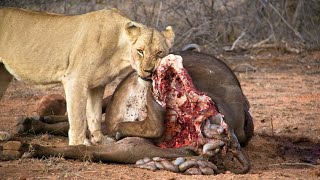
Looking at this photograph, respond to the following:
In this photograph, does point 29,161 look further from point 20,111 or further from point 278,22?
point 278,22

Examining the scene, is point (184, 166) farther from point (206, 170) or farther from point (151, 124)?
point (151, 124)

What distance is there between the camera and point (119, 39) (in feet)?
19.6

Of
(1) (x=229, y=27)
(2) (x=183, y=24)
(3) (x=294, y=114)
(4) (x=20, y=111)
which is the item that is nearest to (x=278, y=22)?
(1) (x=229, y=27)

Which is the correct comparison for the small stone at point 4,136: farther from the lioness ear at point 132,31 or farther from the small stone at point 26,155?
the lioness ear at point 132,31

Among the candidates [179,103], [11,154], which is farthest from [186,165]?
[11,154]

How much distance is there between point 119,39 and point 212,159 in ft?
4.11

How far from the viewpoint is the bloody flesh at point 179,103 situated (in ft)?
18.4

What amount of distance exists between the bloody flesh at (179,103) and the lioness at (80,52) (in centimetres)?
12

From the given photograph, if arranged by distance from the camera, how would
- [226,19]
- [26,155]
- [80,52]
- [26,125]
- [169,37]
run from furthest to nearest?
1. [226,19]
2. [26,125]
3. [80,52]
4. [169,37]
5. [26,155]

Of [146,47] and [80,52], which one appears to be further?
[80,52]

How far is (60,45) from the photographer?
6.22 meters

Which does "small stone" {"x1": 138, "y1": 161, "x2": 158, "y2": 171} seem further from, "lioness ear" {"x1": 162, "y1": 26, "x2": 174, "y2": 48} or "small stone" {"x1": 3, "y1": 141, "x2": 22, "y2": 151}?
"lioness ear" {"x1": 162, "y1": 26, "x2": 174, "y2": 48}

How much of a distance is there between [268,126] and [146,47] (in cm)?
253

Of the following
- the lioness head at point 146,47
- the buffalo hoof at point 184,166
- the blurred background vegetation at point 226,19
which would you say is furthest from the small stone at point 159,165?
the blurred background vegetation at point 226,19
